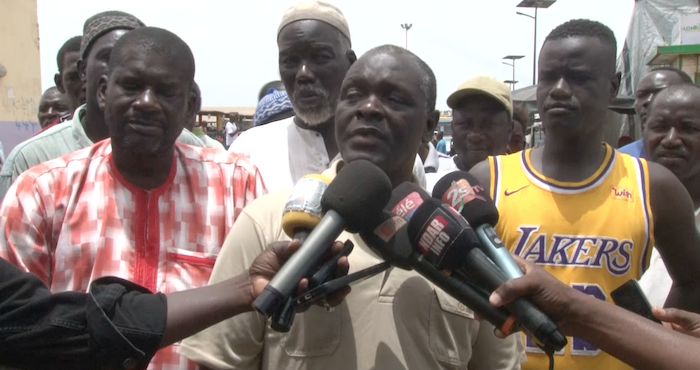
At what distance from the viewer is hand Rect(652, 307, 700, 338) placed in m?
2.01

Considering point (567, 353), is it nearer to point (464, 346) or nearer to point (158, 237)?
point (464, 346)

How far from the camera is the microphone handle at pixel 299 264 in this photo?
147cm

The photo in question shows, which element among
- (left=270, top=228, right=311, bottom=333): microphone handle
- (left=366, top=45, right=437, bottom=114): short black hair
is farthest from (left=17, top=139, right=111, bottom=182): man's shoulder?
(left=270, top=228, right=311, bottom=333): microphone handle

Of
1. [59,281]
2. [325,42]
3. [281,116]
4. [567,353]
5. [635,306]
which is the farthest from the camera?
[281,116]

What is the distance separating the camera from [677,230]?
2.61m

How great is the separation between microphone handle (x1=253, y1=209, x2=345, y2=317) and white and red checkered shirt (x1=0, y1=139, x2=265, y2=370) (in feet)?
2.80

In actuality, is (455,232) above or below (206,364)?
above

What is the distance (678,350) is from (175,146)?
73.4 inches

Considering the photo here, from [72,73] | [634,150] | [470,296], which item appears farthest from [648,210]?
[72,73]

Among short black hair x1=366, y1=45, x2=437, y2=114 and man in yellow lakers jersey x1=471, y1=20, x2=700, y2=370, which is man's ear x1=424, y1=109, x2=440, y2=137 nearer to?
short black hair x1=366, y1=45, x2=437, y2=114

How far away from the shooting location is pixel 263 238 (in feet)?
6.56

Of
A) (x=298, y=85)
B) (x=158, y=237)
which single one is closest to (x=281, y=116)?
(x=298, y=85)

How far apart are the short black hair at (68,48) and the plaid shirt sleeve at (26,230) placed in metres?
2.46

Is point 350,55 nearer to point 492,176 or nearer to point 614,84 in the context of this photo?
point 492,176
